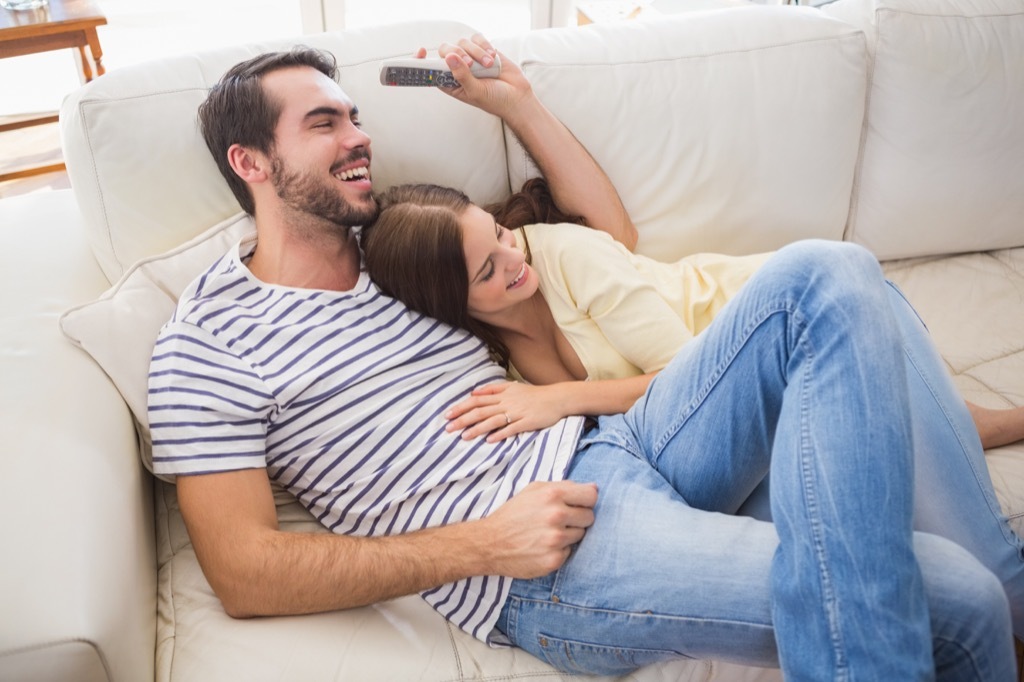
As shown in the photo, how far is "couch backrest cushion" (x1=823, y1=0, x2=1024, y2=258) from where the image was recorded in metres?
1.76

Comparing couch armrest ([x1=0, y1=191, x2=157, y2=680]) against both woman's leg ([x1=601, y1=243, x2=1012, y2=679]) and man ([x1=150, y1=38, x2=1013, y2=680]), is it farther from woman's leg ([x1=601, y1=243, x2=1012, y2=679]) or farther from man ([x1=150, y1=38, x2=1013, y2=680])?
woman's leg ([x1=601, y1=243, x2=1012, y2=679])

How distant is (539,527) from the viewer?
1.09 meters

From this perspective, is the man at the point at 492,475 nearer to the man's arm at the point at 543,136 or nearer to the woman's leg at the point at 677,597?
the woman's leg at the point at 677,597

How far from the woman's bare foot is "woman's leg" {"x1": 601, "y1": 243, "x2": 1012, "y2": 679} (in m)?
0.51

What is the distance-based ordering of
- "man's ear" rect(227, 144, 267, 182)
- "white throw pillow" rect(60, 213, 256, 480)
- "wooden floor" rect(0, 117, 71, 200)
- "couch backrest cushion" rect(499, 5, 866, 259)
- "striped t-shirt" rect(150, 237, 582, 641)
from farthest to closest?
"wooden floor" rect(0, 117, 71, 200) < "couch backrest cushion" rect(499, 5, 866, 259) < "man's ear" rect(227, 144, 267, 182) < "white throw pillow" rect(60, 213, 256, 480) < "striped t-shirt" rect(150, 237, 582, 641)

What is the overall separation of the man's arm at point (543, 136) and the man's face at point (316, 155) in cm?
24

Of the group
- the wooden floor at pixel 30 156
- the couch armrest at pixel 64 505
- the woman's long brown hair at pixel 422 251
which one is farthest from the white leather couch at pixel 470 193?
the wooden floor at pixel 30 156

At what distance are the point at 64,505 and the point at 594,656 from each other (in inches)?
27.3

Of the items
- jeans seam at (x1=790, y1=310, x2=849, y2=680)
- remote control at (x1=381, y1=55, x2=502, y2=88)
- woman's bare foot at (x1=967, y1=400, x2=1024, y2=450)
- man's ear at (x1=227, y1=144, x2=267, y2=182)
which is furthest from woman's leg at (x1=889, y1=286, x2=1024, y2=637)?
man's ear at (x1=227, y1=144, x2=267, y2=182)

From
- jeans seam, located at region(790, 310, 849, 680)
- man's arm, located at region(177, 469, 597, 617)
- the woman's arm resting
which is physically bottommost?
man's arm, located at region(177, 469, 597, 617)

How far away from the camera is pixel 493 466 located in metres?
1.24

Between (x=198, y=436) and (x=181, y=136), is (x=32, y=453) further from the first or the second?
(x=181, y=136)

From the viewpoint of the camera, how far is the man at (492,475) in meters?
0.92

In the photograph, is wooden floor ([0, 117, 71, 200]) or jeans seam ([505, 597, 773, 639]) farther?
wooden floor ([0, 117, 71, 200])
